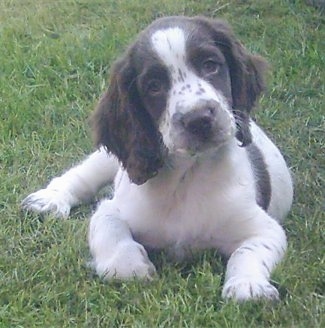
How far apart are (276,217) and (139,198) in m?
0.85

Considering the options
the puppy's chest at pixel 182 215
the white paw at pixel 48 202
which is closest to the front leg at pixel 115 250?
the puppy's chest at pixel 182 215

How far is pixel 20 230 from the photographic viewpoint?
6.19m

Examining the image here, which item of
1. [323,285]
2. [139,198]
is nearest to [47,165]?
[139,198]

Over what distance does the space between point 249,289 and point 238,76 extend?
1254 mm

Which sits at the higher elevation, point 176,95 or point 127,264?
point 176,95

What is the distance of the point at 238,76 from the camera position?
5.71 metres

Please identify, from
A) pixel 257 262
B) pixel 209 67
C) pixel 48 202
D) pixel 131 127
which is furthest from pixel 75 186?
pixel 257 262

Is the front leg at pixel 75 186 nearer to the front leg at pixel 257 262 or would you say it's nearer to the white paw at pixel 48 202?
the white paw at pixel 48 202

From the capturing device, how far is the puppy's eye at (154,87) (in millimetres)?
5371

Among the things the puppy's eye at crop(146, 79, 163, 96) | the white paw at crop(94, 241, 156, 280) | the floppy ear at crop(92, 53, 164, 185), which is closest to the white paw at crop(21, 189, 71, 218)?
the floppy ear at crop(92, 53, 164, 185)

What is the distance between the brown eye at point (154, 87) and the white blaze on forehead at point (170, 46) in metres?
0.12

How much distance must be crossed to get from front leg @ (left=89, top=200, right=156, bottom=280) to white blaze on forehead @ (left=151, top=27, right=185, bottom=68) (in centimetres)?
92

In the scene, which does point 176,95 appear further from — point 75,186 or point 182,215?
point 75,186

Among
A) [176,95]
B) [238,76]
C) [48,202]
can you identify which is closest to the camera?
[176,95]
